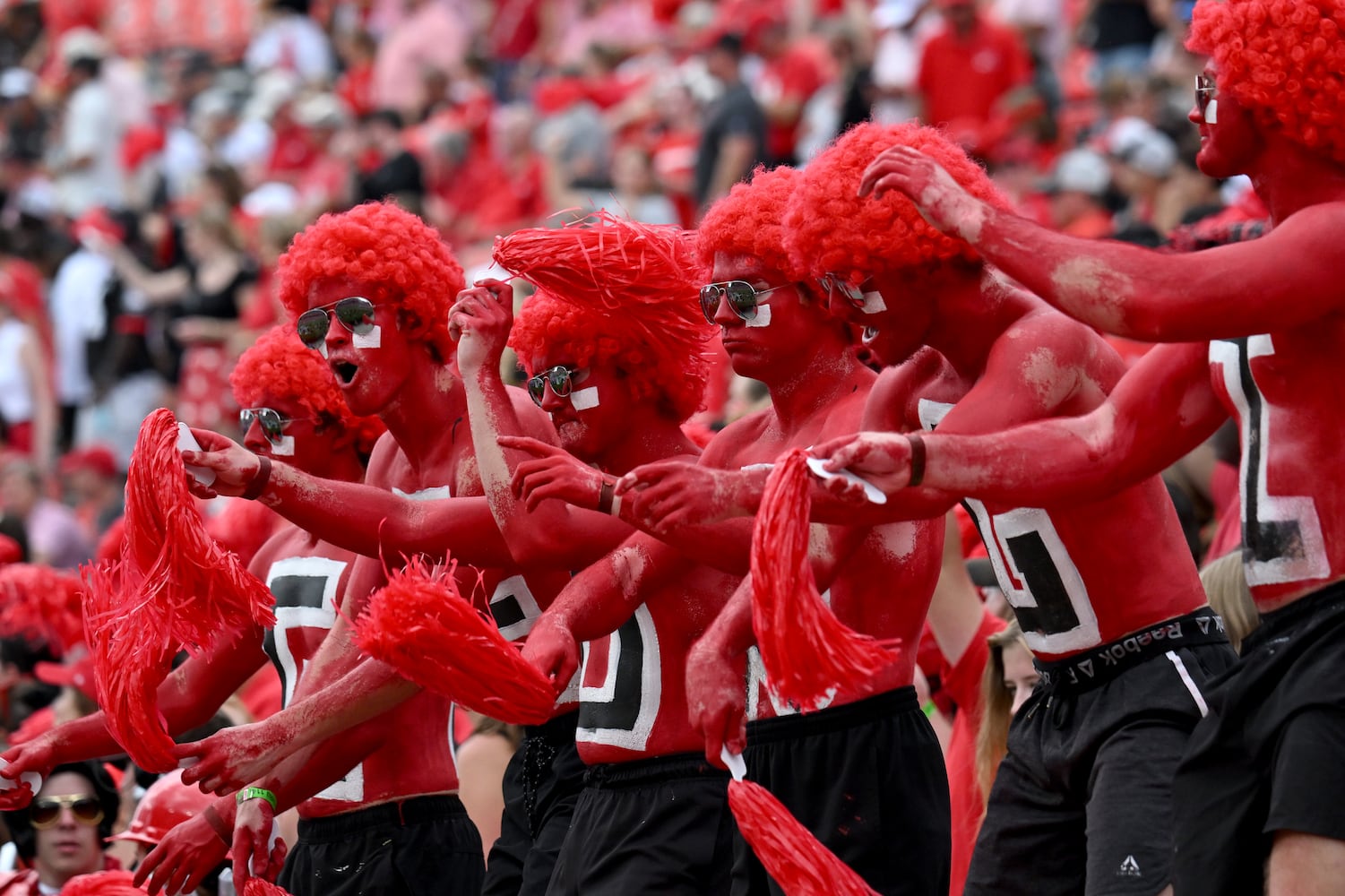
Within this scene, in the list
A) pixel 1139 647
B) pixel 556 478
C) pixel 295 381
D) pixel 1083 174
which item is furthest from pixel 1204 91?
pixel 1083 174

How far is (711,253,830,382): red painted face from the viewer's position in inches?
169

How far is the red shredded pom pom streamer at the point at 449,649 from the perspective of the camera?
3867 millimetres

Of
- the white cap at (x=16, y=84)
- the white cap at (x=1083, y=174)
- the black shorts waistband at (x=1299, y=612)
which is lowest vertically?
the black shorts waistband at (x=1299, y=612)

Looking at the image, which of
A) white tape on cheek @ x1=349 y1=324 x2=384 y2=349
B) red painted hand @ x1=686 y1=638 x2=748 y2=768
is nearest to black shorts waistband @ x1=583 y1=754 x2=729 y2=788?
red painted hand @ x1=686 y1=638 x2=748 y2=768

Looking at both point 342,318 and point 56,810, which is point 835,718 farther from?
point 56,810

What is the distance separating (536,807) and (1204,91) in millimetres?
2467

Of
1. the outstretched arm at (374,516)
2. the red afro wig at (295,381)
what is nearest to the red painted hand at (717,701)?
the outstretched arm at (374,516)

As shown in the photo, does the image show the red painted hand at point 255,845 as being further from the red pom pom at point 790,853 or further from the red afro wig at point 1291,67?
the red afro wig at point 1291,67

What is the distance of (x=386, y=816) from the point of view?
502cm

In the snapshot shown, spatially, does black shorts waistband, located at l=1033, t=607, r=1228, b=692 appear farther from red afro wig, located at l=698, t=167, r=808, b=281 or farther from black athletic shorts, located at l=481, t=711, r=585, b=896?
black athletic shorts, located at l=481, t=711, r=585, b=896

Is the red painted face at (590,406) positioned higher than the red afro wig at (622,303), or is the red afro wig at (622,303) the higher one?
the red afro wig at (622,303)

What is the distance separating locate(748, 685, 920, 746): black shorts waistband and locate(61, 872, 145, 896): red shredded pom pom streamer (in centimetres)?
180

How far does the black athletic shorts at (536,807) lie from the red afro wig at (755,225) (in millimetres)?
1313

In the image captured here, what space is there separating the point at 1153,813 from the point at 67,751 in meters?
2.93
